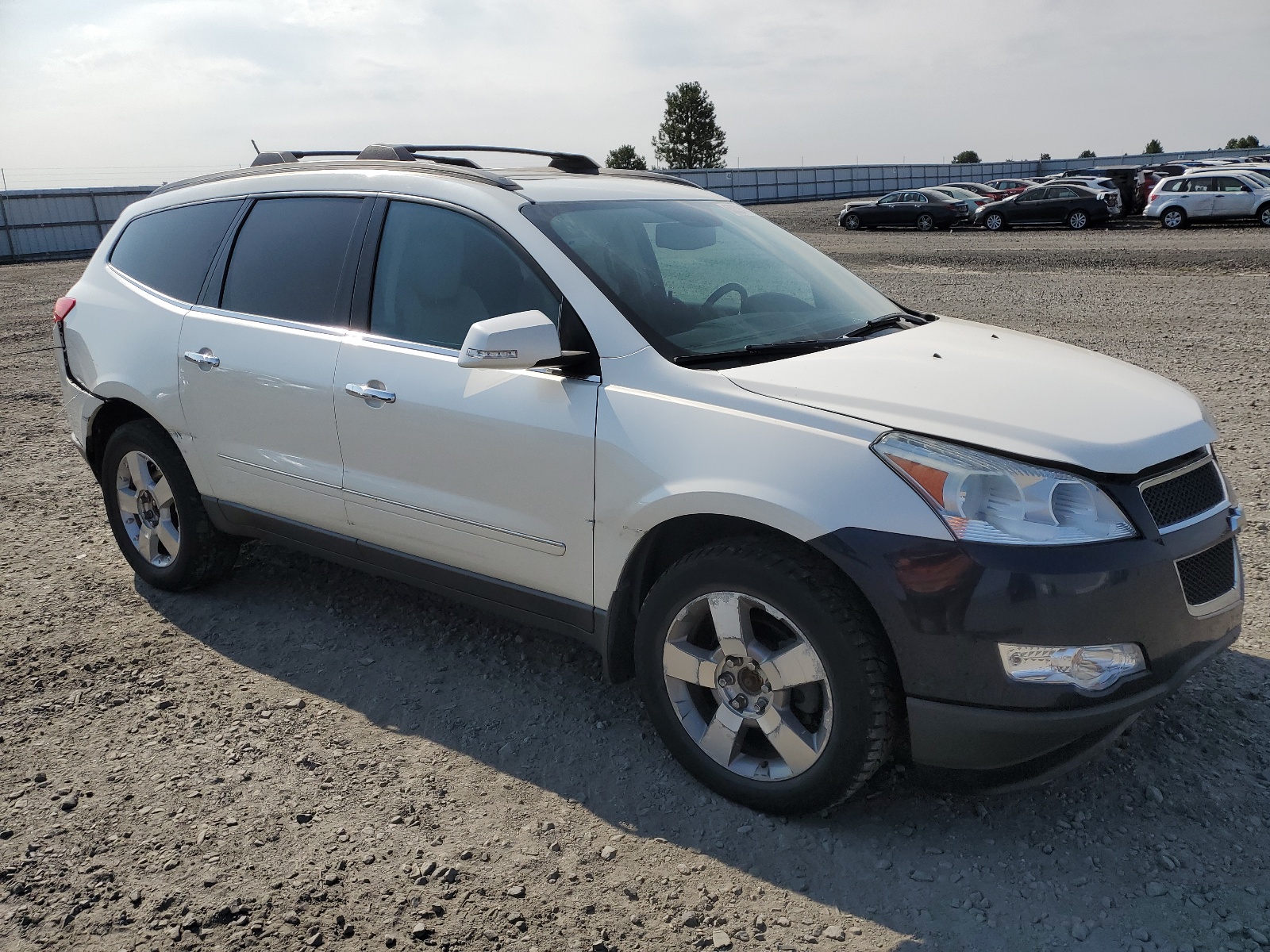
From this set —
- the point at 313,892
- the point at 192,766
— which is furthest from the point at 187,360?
the point at 313,892

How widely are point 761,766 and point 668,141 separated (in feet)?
305

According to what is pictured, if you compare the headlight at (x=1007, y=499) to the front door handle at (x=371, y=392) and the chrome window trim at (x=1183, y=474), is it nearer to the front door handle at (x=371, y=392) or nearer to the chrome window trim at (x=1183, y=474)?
the chrome window trim at (x=1183, y=474)

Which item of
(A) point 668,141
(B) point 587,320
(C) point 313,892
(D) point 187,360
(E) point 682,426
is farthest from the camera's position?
(A) point 668,141

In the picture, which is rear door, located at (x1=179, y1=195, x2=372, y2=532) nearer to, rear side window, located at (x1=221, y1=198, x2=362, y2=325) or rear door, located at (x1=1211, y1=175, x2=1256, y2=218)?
rear side window, located at (x1=221, y1=198, x2=362, y2=325)

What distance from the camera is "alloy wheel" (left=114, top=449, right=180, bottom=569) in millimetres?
4656

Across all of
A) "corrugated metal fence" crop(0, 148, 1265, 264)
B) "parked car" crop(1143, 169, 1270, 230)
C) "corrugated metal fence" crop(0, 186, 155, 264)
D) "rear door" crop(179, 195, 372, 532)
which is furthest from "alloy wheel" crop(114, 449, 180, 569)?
"corrugated metal fence" crop(0, 186, 155, 264)

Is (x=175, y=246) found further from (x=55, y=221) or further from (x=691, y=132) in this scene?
(x=691, y=132)

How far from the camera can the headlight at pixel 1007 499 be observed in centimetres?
254

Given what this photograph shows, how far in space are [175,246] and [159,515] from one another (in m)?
1.22

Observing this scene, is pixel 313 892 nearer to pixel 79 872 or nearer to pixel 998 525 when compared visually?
pixel 79 872

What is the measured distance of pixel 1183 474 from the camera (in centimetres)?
281

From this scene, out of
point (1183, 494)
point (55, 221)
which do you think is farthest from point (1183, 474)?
point (55, 221)

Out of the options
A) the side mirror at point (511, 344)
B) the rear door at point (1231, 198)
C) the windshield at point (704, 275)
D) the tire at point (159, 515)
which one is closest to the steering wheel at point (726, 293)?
the windshield at point (704, 275)

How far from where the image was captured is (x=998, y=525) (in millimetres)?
2541
